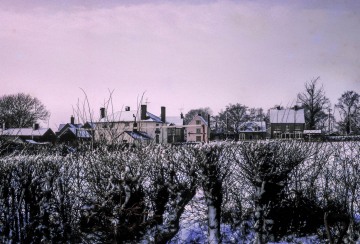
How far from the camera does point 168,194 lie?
9.58 meters

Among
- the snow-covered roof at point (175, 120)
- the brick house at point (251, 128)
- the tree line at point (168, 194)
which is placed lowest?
the tree line at point (168, 194)

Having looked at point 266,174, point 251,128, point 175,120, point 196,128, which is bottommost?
point 266,174

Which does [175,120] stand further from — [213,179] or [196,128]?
[213,179]

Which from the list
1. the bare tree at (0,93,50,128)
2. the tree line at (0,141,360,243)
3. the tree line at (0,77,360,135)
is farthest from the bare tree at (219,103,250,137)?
the tree line at (0,141,360,243)

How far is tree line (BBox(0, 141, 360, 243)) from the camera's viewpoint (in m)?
8.29

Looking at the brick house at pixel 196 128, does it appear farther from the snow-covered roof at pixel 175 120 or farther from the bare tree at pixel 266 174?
the bare tree at pixel 266 174

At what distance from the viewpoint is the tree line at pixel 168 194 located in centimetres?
829

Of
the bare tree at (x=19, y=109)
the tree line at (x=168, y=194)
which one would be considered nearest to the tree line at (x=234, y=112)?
the bare tree at (x=19, y=109)

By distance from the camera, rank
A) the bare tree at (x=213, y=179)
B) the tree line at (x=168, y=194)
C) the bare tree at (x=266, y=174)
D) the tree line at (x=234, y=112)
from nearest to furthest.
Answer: the tree line at (x=168, y=194) < the bare tree at (x=213, y=179) < the bare tree at (x=266, y=174) < the tree line at (x=234, y=112)

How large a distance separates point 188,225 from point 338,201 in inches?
197

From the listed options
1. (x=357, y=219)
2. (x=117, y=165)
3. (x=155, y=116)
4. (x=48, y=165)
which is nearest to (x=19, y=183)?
(x=48, y=165)

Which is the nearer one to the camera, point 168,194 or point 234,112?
point 168,194

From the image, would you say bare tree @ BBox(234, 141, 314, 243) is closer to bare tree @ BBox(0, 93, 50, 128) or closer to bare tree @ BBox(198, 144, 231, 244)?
bare tree @ BBox(198, 144, 231, 244)

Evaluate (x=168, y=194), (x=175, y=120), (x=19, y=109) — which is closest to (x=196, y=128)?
(x=175, y=120)
